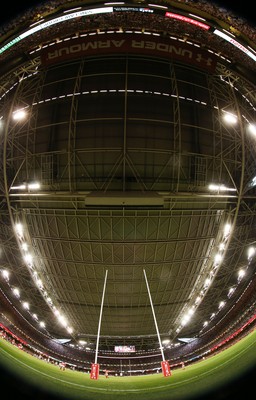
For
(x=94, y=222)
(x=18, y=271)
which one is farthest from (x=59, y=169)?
(x=18, y=271)

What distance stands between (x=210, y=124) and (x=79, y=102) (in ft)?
30.4

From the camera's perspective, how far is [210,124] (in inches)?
605

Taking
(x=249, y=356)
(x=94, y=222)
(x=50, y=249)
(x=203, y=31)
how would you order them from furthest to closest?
(x=50, y=249) → (x=94, y=222) → (x=203, y=31) → (x=249, y=356)

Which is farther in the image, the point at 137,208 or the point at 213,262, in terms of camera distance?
the point at 213,262

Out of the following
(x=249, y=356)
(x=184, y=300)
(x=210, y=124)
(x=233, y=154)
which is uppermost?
(x=210, y=124)

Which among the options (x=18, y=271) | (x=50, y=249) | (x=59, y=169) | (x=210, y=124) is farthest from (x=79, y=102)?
(x=18, y=271)

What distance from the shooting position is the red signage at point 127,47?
1209 cm

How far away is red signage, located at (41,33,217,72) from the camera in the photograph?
12.1 meters

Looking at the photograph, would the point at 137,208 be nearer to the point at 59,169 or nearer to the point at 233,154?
the point at 59,169

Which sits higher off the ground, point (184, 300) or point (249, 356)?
point (184, 300)

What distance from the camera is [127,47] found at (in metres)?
12.2

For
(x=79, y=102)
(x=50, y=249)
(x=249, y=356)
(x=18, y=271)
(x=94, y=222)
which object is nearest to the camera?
(x=249, y=356)

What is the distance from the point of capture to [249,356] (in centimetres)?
627

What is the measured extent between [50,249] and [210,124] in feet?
50.0
